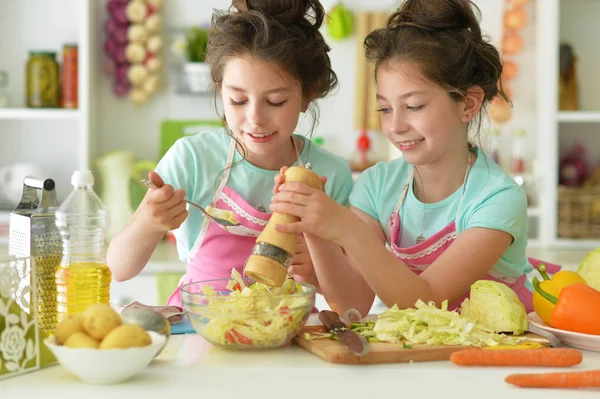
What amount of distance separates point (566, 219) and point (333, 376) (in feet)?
8.06

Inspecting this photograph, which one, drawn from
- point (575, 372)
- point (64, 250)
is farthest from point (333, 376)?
point (64, 250)

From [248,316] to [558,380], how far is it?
42 centimetres

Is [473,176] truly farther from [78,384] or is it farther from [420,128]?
[78,384]

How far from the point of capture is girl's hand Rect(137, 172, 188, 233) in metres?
1.36

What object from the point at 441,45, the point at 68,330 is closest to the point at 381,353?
Result: the point at 68,330

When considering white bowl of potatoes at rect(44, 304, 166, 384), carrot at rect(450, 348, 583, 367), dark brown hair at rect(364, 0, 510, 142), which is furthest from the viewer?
dark brown hair at rect(364, 0, 510, 142)

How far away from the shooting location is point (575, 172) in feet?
11.0

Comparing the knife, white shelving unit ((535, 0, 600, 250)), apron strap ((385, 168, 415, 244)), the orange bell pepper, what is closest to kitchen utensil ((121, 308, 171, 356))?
the knife

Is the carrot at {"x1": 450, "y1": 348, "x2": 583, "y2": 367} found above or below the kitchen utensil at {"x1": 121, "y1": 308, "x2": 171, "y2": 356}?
below

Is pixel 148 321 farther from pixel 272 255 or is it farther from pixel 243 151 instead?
pixel 243 151

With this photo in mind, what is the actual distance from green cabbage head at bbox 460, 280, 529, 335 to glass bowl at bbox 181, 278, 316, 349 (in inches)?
10.4

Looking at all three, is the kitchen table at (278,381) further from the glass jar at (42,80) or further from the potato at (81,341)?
the glass jar at (42,80)

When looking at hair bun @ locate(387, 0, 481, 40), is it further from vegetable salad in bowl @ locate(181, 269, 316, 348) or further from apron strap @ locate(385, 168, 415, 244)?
vegetable salad in bowl @ locate(181, 269, 316, 348)

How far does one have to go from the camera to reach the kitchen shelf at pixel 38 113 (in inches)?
127
